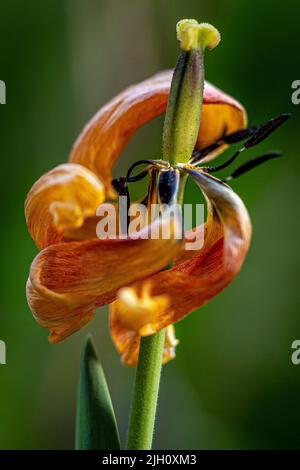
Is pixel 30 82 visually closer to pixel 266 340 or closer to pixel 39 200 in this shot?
pixel 266 340

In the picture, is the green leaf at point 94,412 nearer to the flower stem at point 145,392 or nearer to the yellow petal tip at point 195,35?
the flower stem at point 145,392

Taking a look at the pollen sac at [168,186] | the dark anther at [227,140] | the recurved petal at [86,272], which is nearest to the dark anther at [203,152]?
the dark anther at [227,140]

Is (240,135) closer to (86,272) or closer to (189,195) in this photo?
(86,272)

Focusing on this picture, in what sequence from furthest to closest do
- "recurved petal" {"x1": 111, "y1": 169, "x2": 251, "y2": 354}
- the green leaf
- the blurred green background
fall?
the blurred green background
the green leaf
"recurved petal" {"x1": 111, "y1": 169, "x2": 251, "y2": 354}

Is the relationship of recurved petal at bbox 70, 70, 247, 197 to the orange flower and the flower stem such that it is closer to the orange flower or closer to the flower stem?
the orange flower

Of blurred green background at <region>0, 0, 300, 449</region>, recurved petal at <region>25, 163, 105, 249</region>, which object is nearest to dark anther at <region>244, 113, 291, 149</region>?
recurved petal at <region>25, 163, 105, 249</region>

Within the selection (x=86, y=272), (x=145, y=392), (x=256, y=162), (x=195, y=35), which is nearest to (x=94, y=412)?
(x=145, y=392)

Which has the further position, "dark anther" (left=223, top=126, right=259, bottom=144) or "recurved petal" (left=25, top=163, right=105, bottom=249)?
"dark anther" (left=223, top=126, right=259, bottom=144)
